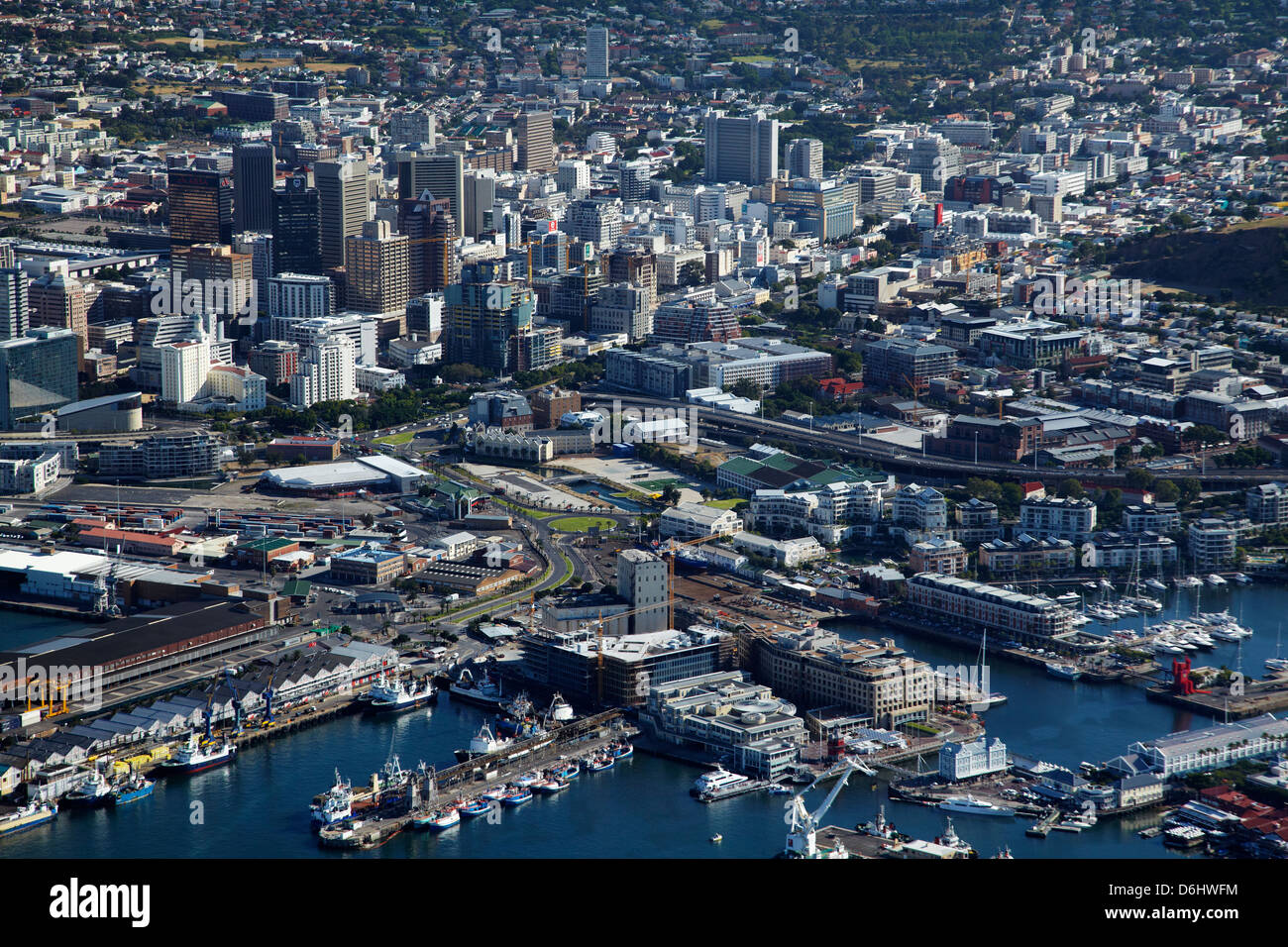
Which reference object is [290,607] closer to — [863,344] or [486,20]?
[863,344]

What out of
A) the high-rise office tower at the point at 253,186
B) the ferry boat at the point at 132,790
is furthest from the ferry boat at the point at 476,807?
the high-rise office tower at the point at 253,186

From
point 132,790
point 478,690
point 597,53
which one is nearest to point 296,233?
point 478,690

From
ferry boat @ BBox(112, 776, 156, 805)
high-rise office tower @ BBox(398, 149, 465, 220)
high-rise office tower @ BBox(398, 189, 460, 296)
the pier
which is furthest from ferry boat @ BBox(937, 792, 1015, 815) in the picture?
high-rise office tower @ BBox(398, 149, 465, 220)

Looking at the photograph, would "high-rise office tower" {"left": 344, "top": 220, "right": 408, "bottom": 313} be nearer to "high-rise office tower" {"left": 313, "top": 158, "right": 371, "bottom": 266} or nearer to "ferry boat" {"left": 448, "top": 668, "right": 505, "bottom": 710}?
"high-rise office tower" {"left": 313, "top": 158, "right": 371, "bottom": 266}

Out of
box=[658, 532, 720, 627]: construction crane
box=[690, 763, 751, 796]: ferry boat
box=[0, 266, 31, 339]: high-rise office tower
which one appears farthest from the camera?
box=[0, 266, 31, 339]: high-rise office tower

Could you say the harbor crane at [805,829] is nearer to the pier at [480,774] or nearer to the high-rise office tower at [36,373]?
the pier at [480,774]

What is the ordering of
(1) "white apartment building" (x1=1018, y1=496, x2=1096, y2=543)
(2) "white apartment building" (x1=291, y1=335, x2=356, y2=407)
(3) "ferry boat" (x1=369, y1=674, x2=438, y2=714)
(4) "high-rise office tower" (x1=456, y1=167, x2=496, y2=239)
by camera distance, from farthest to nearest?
(4) "high-rise office tower" (x1=456, y1=167, x2=496, y2=239) < (2) "white apartment building" (x1=291, y1=335, x2=356, y2=407) < (1) "white apartment building" (x1=1018, y1=496, x2=1096, y2=543) < (3) "ferry boat" (x1=369, y1=674, x2=438, y2=714)
